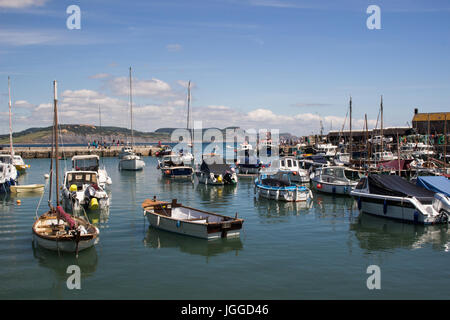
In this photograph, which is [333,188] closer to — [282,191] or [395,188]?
[282,191]

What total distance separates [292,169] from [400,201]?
69.6 ft

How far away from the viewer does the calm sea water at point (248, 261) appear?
15.2m

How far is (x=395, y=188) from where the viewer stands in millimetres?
26938

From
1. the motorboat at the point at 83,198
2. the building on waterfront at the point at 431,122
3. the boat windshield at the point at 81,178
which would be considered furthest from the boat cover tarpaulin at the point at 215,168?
the building on waterfront at the point at 431,122

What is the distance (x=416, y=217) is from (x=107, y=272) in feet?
63.0

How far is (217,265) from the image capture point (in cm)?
1812

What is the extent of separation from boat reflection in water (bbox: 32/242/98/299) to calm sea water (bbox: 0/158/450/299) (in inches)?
1.8

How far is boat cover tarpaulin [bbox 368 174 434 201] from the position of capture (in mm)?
26136

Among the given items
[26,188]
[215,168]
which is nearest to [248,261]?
[215,168]

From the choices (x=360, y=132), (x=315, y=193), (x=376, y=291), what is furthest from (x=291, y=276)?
(x=360, y=132)

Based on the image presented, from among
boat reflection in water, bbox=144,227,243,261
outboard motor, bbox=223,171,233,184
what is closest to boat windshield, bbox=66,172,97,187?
boat reflection in water, bbox=144,227,243,261

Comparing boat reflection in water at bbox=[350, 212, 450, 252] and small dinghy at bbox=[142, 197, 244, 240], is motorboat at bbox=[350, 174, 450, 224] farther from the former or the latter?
small dinghy at bbox=[142, 197, 244, 240]
